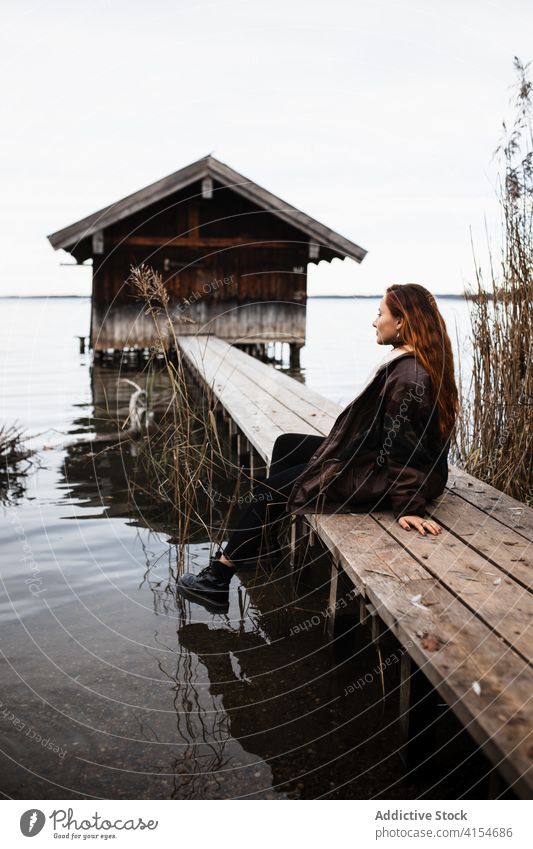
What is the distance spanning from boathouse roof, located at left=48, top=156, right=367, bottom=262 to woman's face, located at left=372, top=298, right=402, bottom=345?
9648mm

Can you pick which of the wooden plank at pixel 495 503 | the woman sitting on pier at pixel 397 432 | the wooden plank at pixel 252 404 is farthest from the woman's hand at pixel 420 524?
the wooden plank at pixel 252 404

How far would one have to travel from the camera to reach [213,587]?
11.4ft

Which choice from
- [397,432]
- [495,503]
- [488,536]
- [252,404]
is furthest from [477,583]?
[252,404]

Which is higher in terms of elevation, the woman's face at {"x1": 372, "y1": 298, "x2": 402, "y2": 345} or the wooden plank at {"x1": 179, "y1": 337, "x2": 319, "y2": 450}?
the woman's face at {"x1": 372, "y1": 298, "x2": 402, "y2": 345}

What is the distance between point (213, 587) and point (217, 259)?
40.0 ft

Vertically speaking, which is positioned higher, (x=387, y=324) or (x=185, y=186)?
(x=185, y=186)

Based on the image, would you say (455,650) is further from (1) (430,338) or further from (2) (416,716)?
(1) (430,338)

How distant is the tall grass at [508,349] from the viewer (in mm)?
4344

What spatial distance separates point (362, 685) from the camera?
10.8 ft

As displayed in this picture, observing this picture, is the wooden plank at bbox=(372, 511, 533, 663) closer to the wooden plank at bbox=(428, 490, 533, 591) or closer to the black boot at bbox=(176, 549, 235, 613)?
the wooden plank at bbox=(428, 490, 533, 591)

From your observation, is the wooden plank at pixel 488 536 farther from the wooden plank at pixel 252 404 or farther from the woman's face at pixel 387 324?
the wooden plank at pixel 252 404

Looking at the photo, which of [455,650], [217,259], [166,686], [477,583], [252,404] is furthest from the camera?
[217,259]

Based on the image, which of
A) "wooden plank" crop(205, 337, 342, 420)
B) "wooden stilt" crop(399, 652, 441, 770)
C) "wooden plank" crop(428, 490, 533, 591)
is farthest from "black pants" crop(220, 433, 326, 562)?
"wooden plank" crop(205, 337, 342, 420)

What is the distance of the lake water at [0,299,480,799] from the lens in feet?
8.58
